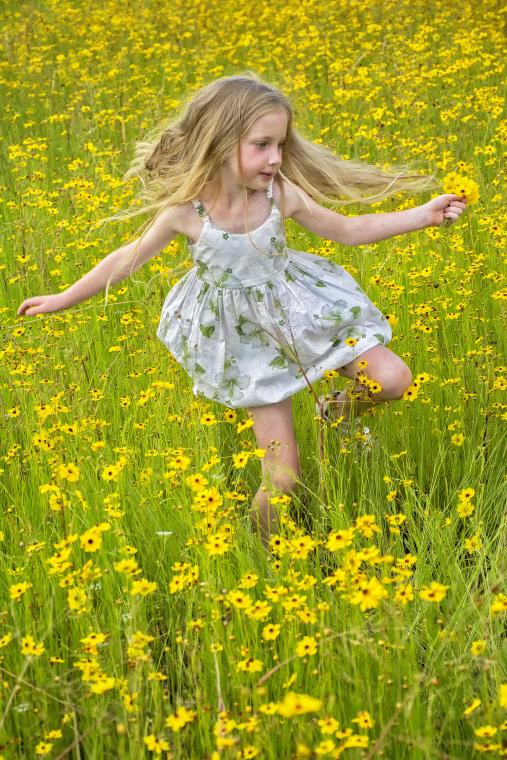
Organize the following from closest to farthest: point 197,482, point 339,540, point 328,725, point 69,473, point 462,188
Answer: point 328,725 → point 339,540 → point 197,482 → point 69,473 → point 462,188

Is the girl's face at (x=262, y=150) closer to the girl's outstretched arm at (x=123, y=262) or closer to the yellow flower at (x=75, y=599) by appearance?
the girl's outstretched arm at (x=123, y=262)

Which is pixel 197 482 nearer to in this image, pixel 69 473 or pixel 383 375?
pixel 69 473

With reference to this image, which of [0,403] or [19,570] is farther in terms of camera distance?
[0,403]

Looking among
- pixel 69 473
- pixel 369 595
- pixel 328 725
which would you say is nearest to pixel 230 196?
pixel 69 473

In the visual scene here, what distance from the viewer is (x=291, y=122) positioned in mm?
3230

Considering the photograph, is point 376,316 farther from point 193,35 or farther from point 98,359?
point 193,35

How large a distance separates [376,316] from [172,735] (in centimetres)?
170

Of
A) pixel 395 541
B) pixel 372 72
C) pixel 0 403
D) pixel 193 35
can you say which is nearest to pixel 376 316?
pixel 395 541

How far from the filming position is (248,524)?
2.71 m

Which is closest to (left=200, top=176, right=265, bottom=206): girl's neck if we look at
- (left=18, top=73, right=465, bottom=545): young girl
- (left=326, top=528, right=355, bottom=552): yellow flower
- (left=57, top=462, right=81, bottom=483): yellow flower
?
(left=18, top=73, right=465, bottom=545): young girl

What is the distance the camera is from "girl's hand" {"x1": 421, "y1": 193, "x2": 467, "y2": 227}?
3059 millimetres

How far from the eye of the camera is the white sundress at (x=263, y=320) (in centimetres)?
316

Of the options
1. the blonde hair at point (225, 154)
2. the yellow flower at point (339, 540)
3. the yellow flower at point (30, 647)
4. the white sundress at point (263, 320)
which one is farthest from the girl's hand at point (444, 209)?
the yellow flower at point (30, 647)

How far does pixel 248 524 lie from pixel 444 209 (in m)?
1.15
